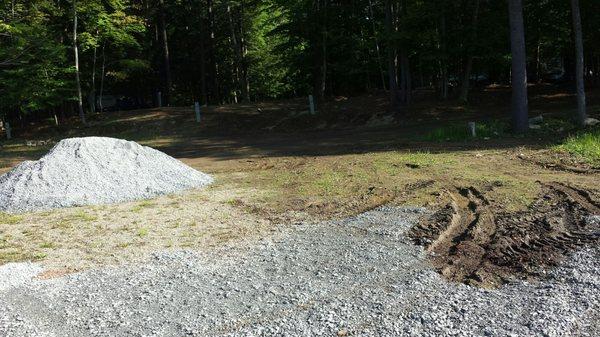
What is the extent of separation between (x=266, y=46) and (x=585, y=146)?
25.8m

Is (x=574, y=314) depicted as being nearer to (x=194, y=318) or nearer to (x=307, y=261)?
(x=307, y=261)

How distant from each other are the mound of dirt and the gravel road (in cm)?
25

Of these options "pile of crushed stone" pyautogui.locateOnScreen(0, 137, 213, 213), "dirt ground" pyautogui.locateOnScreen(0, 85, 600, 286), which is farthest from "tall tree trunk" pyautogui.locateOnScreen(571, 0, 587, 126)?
"pile of crushed stone" pyautogui.locateOnScreen(0, 137, 213, 213)

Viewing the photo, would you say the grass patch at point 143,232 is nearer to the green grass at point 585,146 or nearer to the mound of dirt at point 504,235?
the mound of dirt at point 504,235

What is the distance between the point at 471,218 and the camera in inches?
298

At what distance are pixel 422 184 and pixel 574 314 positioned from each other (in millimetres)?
5643

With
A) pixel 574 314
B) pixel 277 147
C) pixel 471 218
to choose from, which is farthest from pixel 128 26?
pixel 574 314

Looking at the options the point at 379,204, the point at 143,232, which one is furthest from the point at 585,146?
the point at 143,232

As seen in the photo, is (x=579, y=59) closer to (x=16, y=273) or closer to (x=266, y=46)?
(x=16, y=273)

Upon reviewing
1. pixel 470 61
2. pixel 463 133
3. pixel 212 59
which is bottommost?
pixel 463 133

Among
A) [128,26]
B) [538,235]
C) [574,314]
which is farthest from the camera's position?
[128,26]

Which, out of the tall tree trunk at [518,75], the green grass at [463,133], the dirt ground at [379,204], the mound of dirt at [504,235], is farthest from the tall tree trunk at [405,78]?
the mound of dirt at [504,235]

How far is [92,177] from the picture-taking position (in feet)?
34.6

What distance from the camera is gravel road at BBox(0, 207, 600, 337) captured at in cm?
439
